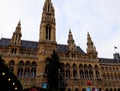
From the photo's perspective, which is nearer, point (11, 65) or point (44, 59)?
point (11, 65)

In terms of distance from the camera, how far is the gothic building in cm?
5875

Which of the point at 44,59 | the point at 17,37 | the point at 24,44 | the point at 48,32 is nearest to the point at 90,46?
the point at 48,32

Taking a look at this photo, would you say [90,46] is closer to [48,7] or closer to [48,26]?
[48,26]

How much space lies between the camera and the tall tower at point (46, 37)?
60.0 metres

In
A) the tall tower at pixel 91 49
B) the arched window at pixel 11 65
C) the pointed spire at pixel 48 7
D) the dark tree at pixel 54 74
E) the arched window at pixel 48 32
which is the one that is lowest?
the dark tree at pixel 54 74

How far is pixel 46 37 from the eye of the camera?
221ft

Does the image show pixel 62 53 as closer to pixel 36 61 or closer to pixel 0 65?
pixel 36 61

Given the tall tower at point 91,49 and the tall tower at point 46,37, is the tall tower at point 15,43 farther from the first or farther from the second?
the tall tower at point 91,49

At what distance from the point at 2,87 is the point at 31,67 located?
1051 inches

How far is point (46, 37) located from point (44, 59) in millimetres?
10655

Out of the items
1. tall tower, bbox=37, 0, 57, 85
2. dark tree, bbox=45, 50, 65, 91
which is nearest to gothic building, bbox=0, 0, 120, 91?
tall tower, bbox=37, 0, 57, 85

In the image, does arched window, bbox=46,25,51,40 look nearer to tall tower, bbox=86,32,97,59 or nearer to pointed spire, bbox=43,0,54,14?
pointed spire, bbox=43,0,54,14

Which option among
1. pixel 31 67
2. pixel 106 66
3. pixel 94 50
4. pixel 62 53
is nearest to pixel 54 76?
pixel 31 67

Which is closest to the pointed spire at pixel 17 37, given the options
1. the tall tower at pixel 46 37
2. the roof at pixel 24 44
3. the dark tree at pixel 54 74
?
the roof at pixel 24 44
